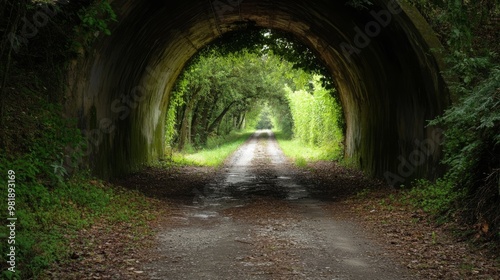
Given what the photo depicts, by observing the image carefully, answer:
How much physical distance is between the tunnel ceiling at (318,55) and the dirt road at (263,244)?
2.82 meters

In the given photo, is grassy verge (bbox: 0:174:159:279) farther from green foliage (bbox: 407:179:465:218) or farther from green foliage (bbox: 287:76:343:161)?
green foliage (bbox: 287:76:343:161)

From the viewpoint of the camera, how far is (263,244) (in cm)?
711

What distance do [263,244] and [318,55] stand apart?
12.9 meters

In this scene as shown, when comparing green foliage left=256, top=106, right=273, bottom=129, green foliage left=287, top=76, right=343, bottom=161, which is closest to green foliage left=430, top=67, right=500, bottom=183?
green foliage left=287, top=76, right=343, bottom=161

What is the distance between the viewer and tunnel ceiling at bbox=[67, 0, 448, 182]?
10.2 m

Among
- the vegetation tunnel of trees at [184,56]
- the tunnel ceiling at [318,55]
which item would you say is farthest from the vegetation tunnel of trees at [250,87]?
the tunnel ceiling at [318,55]

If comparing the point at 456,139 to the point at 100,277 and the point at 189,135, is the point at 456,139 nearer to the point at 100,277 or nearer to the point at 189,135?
the point at 100,277

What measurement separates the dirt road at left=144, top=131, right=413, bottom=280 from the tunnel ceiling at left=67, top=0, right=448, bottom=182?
2824 mm

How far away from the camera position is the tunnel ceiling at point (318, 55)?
10.2m

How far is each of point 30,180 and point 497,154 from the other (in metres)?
7.06

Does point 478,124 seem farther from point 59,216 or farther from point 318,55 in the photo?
point 318,55

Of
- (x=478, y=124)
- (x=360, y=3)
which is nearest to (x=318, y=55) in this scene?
(x=360, y=3)

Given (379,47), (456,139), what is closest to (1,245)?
(456,139)

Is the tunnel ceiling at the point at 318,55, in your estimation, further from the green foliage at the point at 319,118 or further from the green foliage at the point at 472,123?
the green foliage at the point at 319,118
